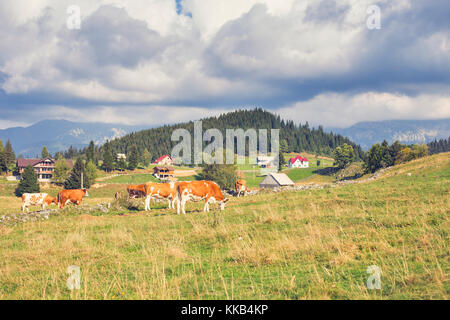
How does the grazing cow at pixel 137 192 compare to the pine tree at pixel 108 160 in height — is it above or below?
below

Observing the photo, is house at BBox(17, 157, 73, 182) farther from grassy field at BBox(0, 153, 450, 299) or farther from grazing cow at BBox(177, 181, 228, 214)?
grassy field at BBox(0, 153, 450, 299)

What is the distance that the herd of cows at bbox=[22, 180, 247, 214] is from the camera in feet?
67.4

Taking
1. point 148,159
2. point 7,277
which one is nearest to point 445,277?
point 7,277

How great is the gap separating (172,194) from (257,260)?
60.5 ft

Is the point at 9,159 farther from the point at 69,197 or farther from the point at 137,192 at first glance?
the point at 137,192

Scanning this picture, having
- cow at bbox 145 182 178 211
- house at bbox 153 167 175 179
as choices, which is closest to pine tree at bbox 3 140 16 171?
house at bbox 153 167 175 179

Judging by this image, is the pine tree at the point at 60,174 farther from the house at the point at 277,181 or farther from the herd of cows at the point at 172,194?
the herd of cows at the point at 172,194

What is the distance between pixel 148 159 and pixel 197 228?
6024 inches

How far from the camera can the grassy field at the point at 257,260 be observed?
5.84m

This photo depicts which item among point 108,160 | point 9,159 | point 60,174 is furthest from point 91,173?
point 9,159

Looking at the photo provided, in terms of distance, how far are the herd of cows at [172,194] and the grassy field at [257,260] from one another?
649cm

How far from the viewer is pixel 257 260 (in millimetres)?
7930

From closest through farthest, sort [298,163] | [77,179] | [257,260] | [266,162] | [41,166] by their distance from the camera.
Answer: [257,260], [77,179], [41,166], [266,162], [298,163]

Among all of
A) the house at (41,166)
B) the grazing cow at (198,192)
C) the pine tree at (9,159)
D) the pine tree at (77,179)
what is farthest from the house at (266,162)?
the grazing cow at (198,192)
